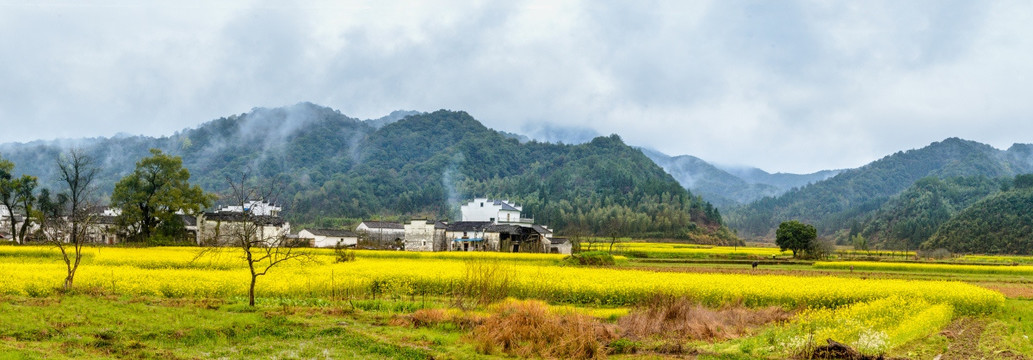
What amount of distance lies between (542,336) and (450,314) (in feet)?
12.1

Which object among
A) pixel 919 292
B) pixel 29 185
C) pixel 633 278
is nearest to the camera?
pixel 919 292

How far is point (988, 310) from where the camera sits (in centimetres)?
2173

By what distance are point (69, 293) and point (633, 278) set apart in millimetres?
19619

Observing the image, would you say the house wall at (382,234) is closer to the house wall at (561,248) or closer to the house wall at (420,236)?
the house wall at (420,236)

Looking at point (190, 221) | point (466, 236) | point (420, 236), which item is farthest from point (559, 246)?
point (190, 221)

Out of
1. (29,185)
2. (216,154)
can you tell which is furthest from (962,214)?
(216,154)

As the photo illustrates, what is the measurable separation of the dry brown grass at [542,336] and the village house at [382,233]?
2102 inches

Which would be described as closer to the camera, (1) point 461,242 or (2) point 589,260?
(2) point 589,260

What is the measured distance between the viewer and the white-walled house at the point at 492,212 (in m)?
81.8

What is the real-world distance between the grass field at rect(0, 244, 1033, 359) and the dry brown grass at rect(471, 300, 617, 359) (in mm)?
47

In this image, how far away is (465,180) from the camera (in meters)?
160

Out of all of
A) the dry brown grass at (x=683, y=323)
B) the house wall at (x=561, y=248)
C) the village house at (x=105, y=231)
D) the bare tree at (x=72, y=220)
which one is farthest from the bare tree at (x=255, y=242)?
the house wall at (x=561, y=248)

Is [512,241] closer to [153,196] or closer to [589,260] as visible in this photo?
[589,260]

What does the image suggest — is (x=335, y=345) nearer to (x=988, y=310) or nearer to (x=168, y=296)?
(x=168, y=296)
